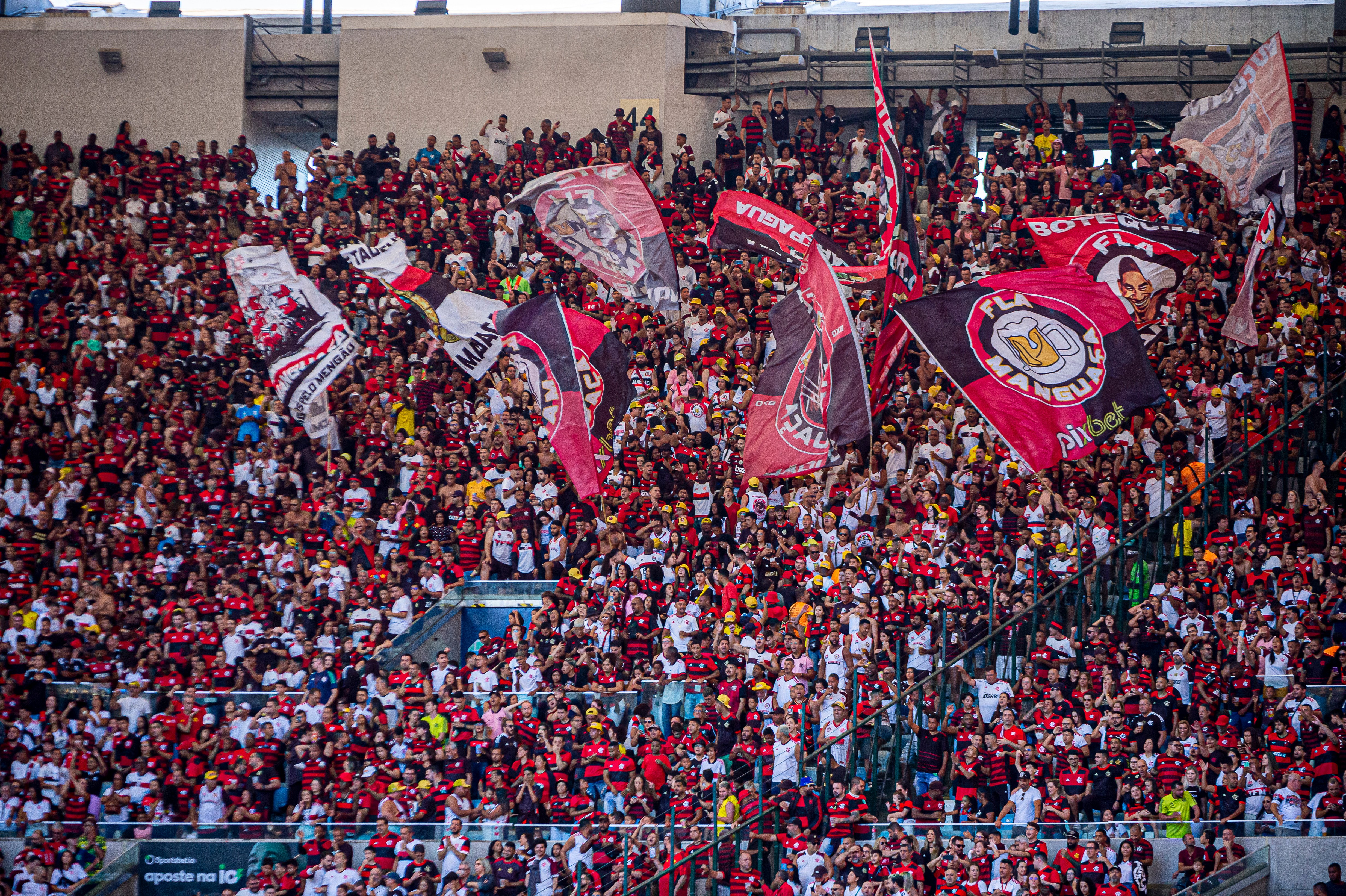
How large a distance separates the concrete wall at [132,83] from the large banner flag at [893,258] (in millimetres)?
17833

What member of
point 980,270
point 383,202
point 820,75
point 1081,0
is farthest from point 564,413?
point 1081,0

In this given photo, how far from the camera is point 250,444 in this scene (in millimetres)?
25125

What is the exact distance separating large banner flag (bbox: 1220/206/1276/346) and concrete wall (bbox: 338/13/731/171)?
13724 millimetres

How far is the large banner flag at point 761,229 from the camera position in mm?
23016

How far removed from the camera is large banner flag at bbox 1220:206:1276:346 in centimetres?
2002

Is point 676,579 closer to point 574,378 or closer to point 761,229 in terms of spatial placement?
point 574,378

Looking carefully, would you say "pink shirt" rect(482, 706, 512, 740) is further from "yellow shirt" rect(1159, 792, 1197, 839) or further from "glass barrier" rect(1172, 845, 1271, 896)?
"glass barrier" rect(1172, 845, 1271, 896)

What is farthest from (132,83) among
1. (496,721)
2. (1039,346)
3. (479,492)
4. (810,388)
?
(1039,346)

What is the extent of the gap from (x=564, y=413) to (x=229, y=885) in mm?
6975

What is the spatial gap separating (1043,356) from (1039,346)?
0.14 meters

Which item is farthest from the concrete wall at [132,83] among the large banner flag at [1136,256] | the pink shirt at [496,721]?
the large banner flag at [1136,256]

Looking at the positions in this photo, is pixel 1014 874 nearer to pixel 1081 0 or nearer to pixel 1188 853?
pixel 1188 853

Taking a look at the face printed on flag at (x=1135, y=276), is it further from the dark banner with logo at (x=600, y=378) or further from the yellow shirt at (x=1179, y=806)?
the yellow shirt at (x=1179, y=806)

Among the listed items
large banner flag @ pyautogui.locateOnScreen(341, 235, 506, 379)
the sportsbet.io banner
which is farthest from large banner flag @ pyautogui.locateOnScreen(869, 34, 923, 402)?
the sportsbet.io banner
